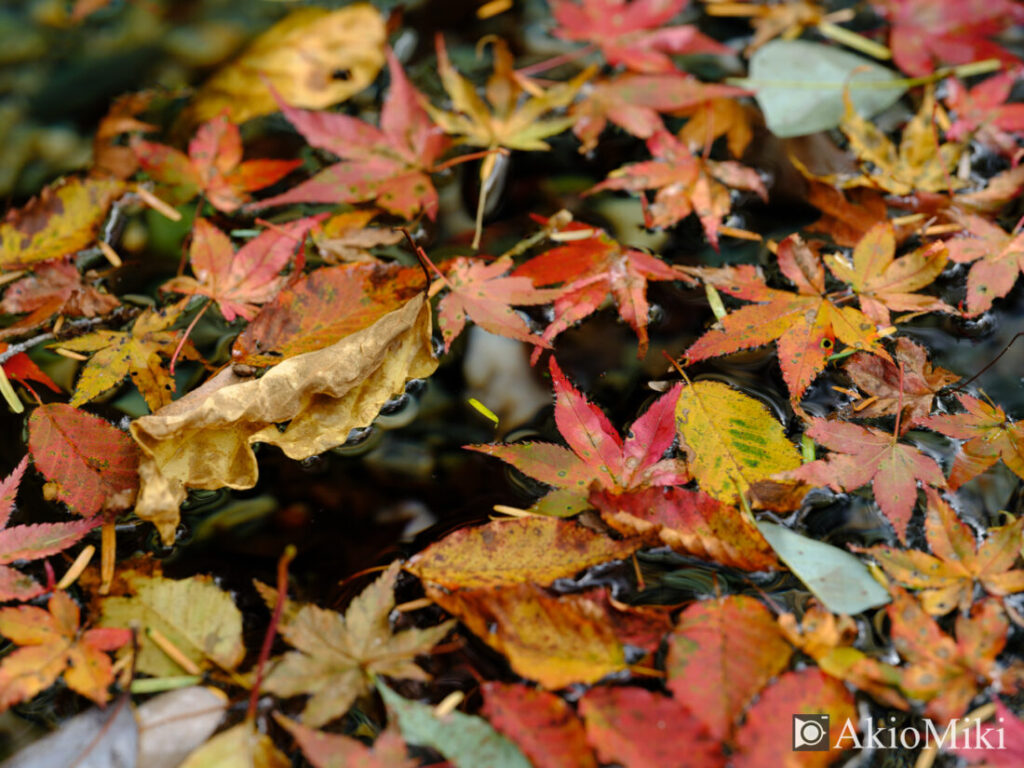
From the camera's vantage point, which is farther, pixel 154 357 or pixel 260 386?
pixel 154 357

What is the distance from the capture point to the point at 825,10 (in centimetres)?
159

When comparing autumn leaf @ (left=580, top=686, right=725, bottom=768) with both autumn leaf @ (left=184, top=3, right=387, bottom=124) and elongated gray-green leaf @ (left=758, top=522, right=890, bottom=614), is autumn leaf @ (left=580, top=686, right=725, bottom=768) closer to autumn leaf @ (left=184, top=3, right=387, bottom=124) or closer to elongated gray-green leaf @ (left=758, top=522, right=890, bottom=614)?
elongated gray-green leaf @ (left=758, top=522, right=890, bottom=614)

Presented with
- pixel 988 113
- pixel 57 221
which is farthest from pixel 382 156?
pixel 988 113

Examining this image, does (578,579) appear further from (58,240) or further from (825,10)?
(825,10)

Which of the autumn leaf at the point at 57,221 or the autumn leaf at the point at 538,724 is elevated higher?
the autumn leaf at the point at 57,221

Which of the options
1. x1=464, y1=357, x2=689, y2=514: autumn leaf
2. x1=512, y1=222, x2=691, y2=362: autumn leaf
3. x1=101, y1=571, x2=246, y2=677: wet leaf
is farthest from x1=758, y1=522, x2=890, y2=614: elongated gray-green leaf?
x1=101, y1=571, x2=246, y2=677: wet leaf

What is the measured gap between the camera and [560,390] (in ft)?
3.18

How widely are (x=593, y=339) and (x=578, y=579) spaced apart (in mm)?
386

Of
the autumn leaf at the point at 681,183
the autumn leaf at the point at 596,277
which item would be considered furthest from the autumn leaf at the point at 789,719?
the autumn leaf at the point at 681,183

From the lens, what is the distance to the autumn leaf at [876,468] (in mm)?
874

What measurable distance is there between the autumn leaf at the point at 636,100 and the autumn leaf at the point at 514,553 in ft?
2.62

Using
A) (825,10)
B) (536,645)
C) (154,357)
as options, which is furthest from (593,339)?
(825,10)

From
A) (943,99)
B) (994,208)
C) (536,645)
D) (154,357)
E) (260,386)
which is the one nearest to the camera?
(536,645)

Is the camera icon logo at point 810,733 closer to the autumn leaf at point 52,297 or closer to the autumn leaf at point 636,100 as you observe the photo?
the autumn leaf at point 636,100
